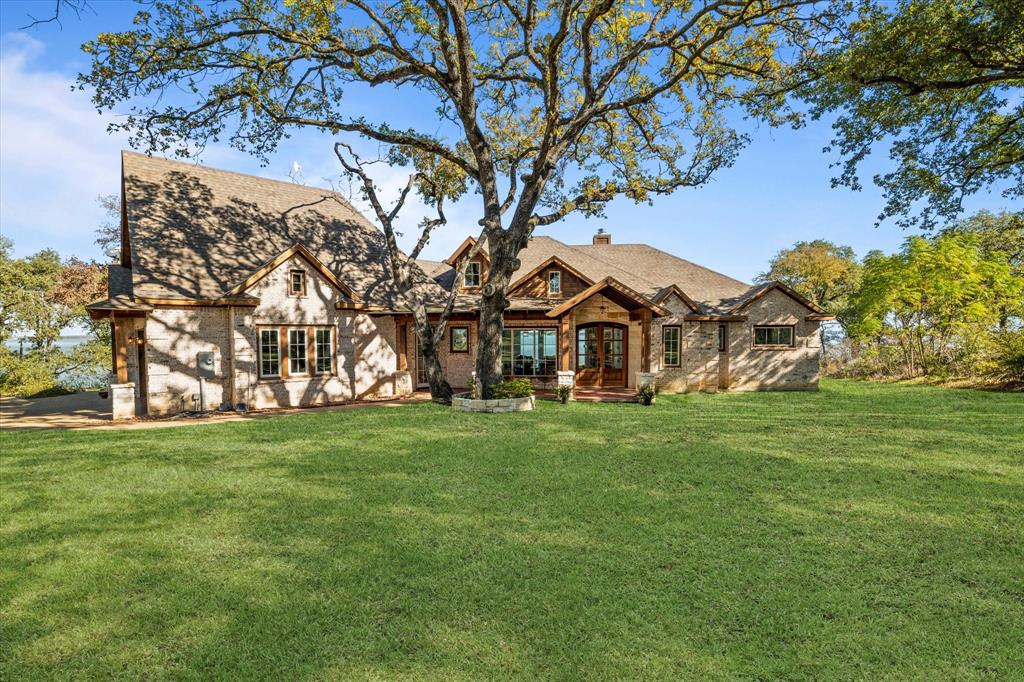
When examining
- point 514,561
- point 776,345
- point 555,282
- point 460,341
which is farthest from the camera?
point 776,345

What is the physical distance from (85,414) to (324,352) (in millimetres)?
7148

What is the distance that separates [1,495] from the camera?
22.3ft

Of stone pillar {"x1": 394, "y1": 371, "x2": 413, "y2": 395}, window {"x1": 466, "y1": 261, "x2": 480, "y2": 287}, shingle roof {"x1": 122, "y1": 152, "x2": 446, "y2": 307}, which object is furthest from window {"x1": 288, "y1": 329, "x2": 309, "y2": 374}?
window {"x1": 466, "y1": 261, "x2": 480, "y2": 287}

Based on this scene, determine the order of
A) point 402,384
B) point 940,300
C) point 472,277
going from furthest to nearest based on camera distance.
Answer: point 940,300 < point 472,277 < point 402,384

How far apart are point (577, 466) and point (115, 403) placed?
44.8 feet

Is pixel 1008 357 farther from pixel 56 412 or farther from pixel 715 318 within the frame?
pixel 56 412

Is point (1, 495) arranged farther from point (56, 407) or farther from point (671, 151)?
point (671, 151)

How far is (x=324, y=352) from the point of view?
651 inches

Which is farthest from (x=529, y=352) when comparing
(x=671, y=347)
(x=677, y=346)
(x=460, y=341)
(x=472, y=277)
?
(x=677, y=346)

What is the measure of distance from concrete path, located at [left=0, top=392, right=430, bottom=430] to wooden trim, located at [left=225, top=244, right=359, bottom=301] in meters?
3.94

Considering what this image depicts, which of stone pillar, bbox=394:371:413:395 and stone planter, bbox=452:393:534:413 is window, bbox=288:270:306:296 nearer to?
stone pillar, bbox=394:371:413:395

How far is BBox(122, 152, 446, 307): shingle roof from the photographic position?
14.6 m

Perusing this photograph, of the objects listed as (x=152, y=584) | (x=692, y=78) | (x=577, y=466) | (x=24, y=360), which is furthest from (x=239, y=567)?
(x=24, y=360)

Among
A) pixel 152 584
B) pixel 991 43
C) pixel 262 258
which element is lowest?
pixel 152 584
